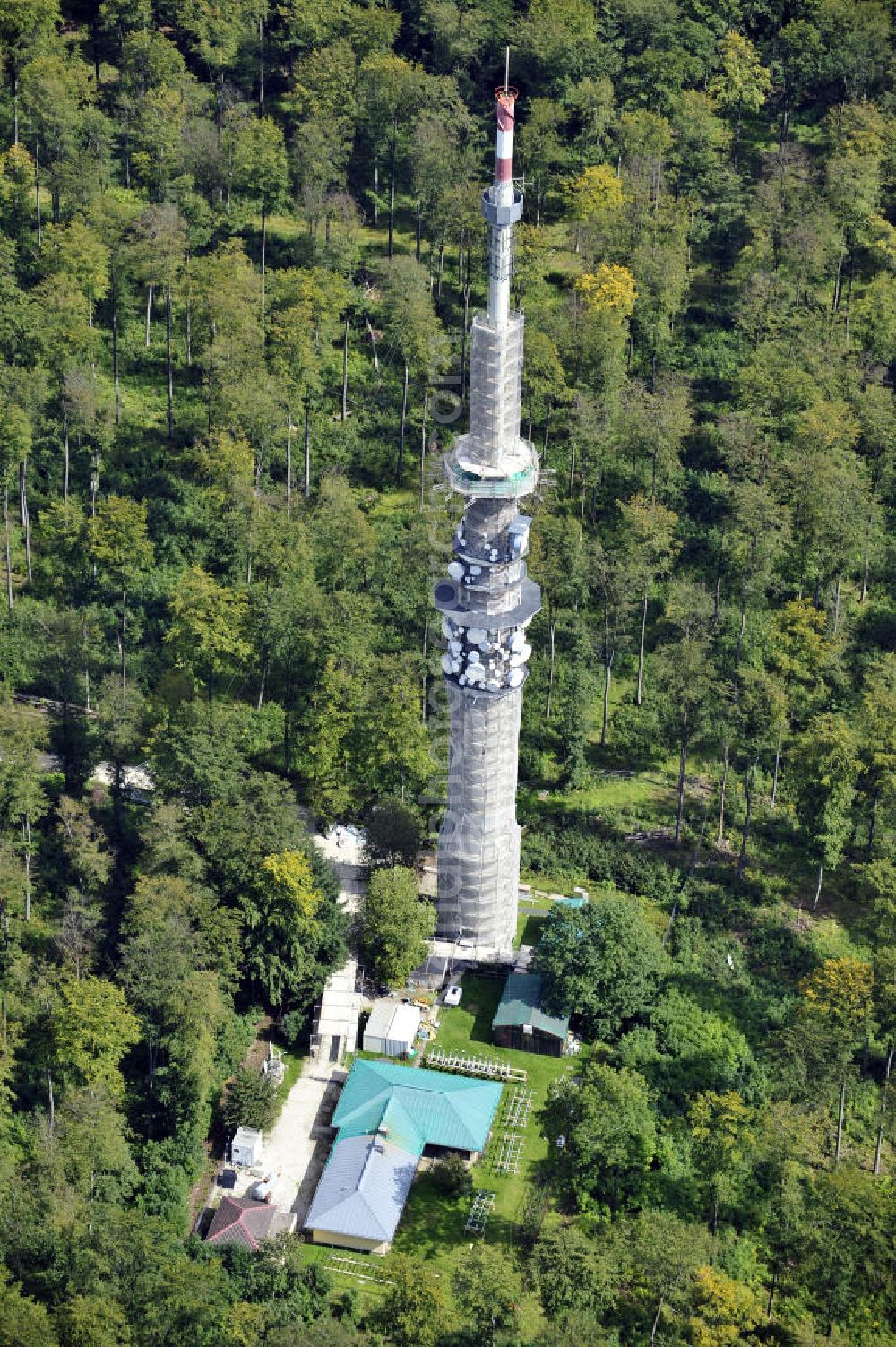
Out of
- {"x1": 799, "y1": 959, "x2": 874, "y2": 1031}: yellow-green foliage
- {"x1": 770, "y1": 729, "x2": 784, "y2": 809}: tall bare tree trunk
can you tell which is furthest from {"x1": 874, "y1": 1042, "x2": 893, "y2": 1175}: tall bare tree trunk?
{"x1": 770, "y1": 729, "x2": 784, "y2": 809}: tall bare tree trunk

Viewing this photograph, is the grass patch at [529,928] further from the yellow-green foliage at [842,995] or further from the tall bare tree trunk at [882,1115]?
the tall bare tree trunk at [882,1115]

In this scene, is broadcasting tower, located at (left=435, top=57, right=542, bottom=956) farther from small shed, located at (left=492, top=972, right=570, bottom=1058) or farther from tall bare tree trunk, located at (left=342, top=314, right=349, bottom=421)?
tall bare tree trunk, located at (left=342, top=314, right=349, bottom=421)

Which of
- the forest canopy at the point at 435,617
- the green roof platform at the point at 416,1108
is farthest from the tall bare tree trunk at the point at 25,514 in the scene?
the green roof platform at the point at 416,1108

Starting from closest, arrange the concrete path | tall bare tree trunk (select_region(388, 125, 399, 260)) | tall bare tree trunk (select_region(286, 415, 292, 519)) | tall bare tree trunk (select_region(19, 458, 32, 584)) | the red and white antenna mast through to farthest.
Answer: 1. the red and white antenna mast
2. the concrete path
3. tall bare tree trunk (select_region(19, 458, 32, 584))
4. tall bare tree trunk (select_region(286, 415, 292, 519))
5. tall bare tree trunk (select_region(388, 125, 399, 260))

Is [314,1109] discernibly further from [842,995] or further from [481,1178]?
[842,995]

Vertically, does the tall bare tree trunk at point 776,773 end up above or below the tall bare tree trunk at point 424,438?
below

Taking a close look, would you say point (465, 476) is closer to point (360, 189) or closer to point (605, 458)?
point (605, 458)
